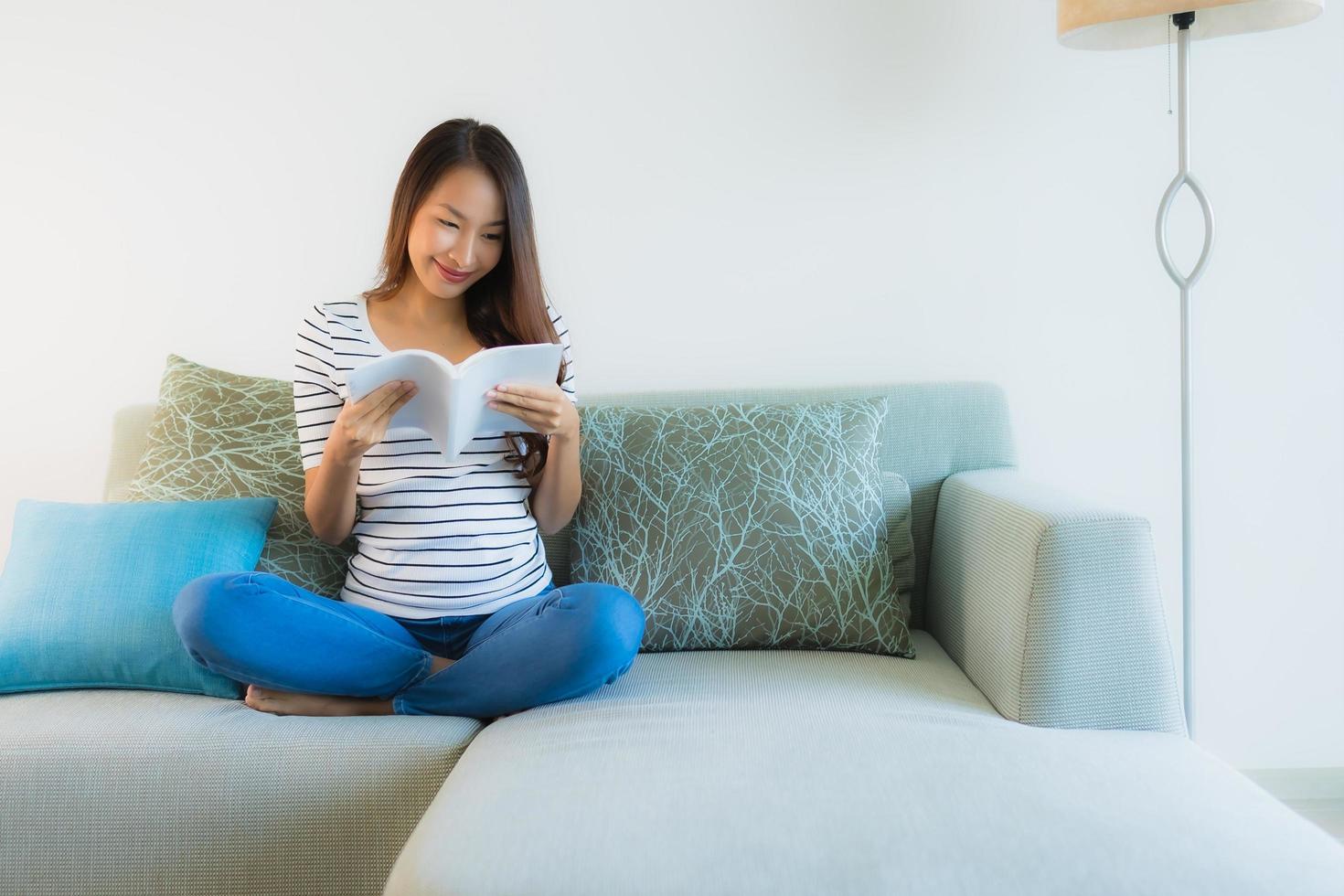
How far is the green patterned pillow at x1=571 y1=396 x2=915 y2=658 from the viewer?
175 centimetres

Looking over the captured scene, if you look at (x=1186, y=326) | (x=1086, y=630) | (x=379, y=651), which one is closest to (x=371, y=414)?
(x=379, y=651)

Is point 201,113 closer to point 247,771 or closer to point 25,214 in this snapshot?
point 25,214

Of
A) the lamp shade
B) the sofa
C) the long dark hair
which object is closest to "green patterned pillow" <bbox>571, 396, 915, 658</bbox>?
the sofa

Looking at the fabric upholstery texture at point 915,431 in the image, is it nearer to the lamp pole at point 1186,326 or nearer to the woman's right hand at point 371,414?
the lamp pole at point 1186,326

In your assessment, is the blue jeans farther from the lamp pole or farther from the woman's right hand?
the lamp pole

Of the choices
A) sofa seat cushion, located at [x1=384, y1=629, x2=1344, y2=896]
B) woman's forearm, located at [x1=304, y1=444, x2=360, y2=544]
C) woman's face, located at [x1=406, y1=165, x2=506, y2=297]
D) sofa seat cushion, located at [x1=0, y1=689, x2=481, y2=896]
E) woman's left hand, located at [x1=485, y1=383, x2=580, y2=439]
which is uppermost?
woman's face, located at [x1=406, y1=165, x2=506, y2=297]

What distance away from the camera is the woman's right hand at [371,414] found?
1.46 metres

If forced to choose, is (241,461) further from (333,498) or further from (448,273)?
(448,273)

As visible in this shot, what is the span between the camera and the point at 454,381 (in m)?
1.40

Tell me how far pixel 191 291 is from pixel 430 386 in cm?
109

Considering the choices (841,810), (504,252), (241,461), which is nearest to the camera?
(841,810)

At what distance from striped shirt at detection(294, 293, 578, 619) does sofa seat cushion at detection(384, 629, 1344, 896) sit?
256mm

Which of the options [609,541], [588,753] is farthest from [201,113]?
[588,753]

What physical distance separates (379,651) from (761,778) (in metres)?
0.58
